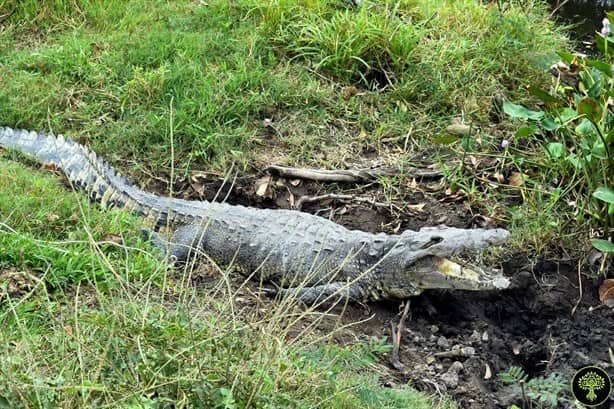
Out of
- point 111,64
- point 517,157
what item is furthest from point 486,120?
point 111,64

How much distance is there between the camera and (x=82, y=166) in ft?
17.2

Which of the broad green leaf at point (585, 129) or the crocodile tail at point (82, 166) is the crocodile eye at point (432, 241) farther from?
the crocodile tail at point (82, 166)

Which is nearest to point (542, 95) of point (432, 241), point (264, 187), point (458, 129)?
point (432, 241)

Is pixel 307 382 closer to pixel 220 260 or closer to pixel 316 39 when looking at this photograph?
pixel 220 260

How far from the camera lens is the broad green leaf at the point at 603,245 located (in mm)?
4211

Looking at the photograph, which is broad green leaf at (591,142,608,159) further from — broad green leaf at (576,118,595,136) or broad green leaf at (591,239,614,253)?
broad green leaf at (591,239,614,253)

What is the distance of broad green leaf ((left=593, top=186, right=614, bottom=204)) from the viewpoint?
407 centimetres

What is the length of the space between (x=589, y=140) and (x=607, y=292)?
791mm

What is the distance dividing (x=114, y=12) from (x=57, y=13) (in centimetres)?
44

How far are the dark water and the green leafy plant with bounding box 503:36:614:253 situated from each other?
314 cm

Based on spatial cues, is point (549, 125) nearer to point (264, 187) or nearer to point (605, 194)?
point (605, 194)

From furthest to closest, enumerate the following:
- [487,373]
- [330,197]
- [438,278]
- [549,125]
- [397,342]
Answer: [330,197] → [438,278] → [549,125] → [397,342] → [487,373]

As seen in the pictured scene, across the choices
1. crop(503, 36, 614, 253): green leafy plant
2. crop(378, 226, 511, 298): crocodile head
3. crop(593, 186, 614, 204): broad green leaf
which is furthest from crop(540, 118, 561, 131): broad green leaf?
crop(378, 226, 511, 298): crocodile head

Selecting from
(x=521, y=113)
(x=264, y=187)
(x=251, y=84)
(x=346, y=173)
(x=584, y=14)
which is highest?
(x=521, y=113)
